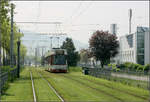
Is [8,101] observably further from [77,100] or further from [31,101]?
[77,100]

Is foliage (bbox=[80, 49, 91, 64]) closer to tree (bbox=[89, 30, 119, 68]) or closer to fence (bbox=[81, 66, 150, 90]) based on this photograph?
tree (bbox=[89, 30, 119, 68])

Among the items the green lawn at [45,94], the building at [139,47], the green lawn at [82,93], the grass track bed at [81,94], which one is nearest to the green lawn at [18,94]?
the green lawn at [82,93]

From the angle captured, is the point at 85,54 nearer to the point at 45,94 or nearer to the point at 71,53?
the point at 71,53

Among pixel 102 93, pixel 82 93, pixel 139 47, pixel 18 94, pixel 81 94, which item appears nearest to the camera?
pixel 81 94

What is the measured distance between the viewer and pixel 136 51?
73.6 m

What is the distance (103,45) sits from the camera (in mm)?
55219

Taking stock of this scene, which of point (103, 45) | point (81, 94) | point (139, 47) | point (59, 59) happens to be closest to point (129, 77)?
point (81, 94)

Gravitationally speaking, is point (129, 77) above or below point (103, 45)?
below

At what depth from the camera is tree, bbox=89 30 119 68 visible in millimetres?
54853

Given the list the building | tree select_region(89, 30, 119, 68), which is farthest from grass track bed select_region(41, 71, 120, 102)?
the building

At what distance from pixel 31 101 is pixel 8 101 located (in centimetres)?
111

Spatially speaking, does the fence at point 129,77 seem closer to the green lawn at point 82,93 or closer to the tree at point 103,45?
the green lawn at point 82,93

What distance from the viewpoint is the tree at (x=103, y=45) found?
54.9 m

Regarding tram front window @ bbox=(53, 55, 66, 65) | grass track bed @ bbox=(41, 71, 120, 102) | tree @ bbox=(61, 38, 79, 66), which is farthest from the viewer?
tree @ bbox=(61, 38, 79, 66)
